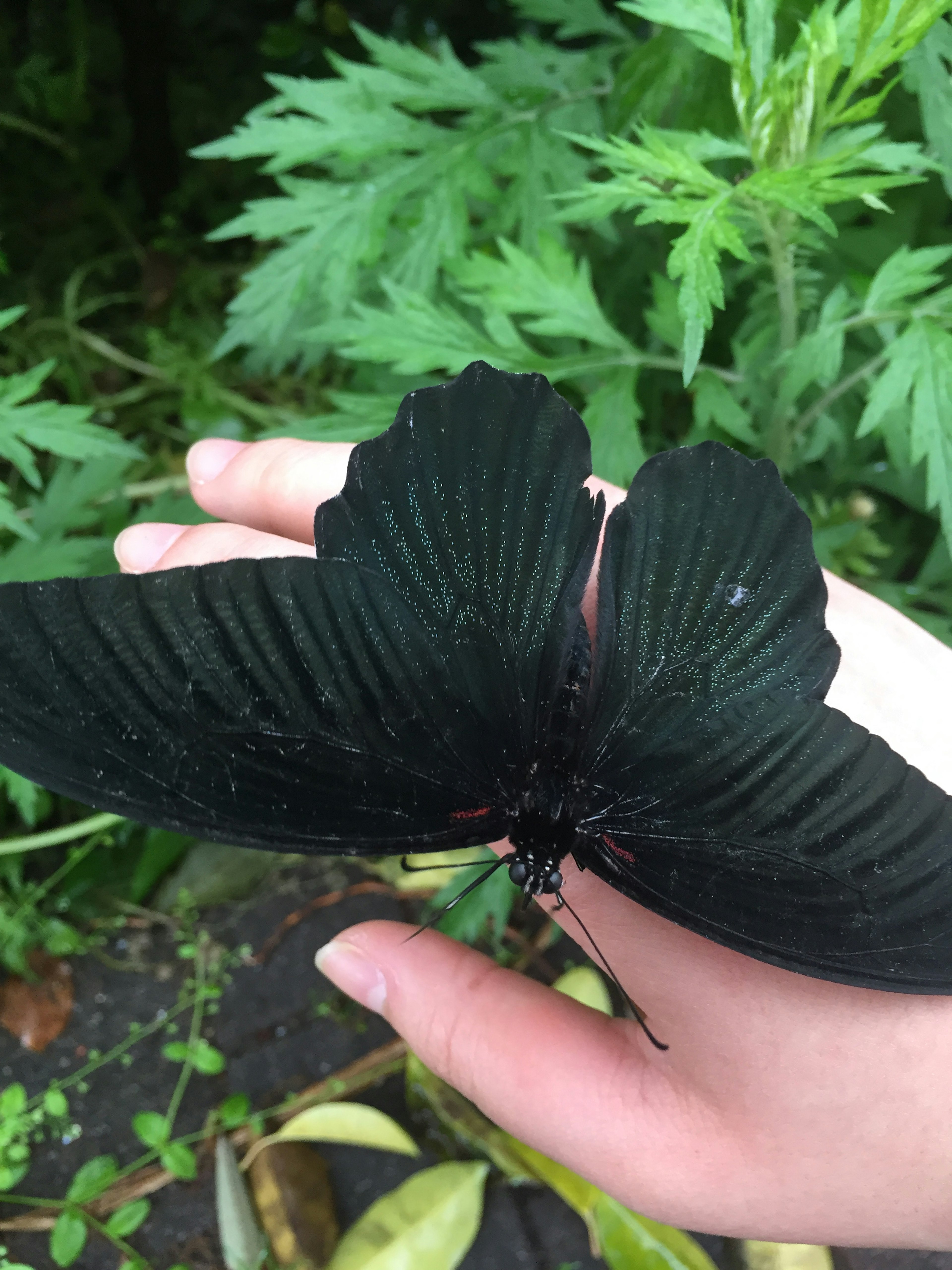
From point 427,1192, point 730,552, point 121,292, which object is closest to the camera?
point 730,552

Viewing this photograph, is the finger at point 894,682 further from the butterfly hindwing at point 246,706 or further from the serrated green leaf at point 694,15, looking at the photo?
the serrated green leaf at point 694,15

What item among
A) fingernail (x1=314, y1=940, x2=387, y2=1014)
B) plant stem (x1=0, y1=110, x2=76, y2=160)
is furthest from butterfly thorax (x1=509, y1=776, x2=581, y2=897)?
plant stem (x1=0, y1=110, x2=76, y2=160)

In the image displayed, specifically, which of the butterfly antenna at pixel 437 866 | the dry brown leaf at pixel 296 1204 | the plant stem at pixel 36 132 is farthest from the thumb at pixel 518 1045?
the plant stem at pixel 36 132

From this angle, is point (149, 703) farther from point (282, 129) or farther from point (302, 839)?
point (282, 129)

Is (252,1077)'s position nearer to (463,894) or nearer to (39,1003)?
(39,1003)

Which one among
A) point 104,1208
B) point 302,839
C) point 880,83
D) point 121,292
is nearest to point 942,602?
point 880,83

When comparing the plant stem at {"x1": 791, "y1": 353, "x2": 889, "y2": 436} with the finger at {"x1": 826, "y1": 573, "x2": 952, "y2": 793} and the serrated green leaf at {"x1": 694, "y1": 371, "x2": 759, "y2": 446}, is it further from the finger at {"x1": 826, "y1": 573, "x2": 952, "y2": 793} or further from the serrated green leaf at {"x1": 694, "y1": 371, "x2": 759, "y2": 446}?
the finger at {"x1": 826, "y1": 573, "x2": 952, "y2": 793}
